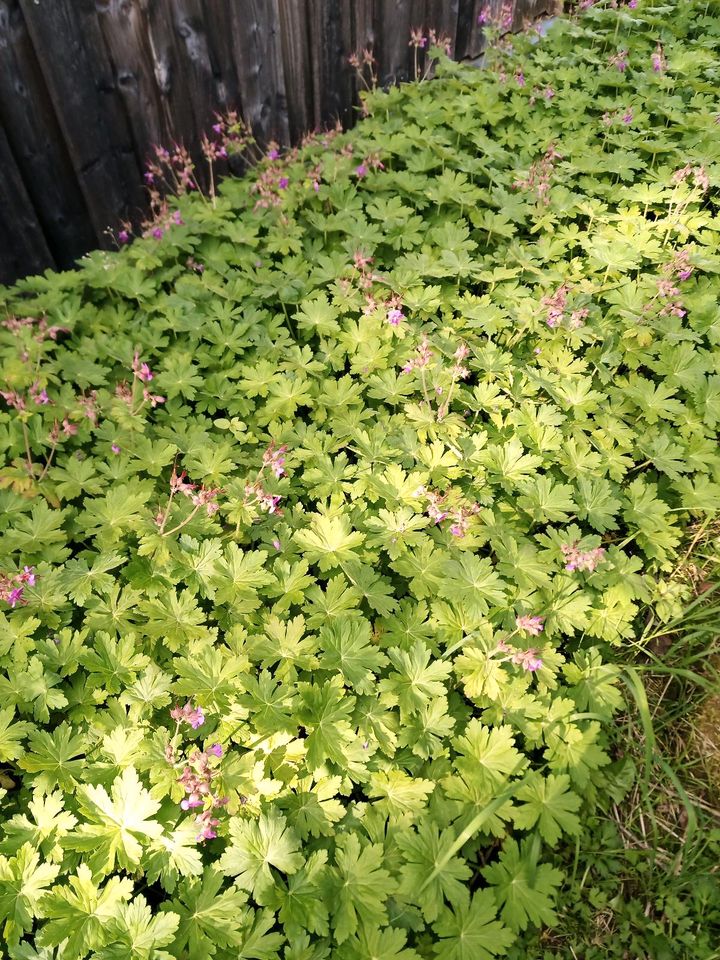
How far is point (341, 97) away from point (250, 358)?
287cm

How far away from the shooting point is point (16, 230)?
3.55 metres

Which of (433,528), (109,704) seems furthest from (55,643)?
(433,528)

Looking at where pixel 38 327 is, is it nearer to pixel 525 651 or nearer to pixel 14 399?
pixel 14 399

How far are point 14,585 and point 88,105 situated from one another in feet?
9.29

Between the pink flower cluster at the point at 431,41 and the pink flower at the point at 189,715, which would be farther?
the pink flower cluster at the point at 431,41

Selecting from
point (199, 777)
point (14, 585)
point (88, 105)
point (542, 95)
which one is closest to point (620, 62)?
point (542, 95)

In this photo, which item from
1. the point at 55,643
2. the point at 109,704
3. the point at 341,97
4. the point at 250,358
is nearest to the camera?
the point at 109,704

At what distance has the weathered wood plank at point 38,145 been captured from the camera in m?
3.13

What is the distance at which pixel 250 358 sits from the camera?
3.18 meters

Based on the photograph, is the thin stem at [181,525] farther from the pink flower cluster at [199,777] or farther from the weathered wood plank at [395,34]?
the weathered wood plank at [395,34]

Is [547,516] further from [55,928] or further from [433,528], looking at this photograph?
[55,928]

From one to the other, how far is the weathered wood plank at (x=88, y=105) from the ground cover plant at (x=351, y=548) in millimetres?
303

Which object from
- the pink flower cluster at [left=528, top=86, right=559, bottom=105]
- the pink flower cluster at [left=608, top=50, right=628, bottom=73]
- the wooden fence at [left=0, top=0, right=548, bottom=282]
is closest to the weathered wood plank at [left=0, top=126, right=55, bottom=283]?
the wooden fence at [left=0, top=0, right=548, bottom=282]

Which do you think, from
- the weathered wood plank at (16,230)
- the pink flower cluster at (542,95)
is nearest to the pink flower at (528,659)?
the weathered wood plank at (16,230)
